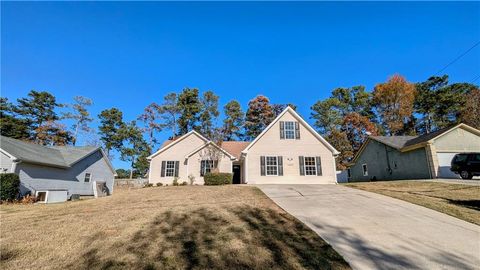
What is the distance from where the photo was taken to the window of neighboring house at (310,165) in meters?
17.9

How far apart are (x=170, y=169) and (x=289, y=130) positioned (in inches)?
404

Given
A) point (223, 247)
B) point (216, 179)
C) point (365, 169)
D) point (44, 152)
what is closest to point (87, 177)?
point (44, 152)

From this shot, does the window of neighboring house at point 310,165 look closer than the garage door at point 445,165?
No

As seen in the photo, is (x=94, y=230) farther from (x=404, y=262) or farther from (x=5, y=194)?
(x=5, y=194)

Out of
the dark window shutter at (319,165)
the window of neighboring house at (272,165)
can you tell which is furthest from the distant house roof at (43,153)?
the dark window shutter at (319,165)

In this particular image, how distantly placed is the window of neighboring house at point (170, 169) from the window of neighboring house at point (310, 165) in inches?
419

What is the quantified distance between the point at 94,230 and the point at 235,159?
13845 millimetres

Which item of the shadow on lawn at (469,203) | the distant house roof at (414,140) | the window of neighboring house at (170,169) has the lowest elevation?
Result: the shadow on lawn at (469,203)

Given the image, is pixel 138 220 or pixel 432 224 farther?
pixel 138 220

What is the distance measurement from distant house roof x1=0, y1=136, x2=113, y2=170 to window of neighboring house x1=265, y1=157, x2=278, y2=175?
15779 millimetres

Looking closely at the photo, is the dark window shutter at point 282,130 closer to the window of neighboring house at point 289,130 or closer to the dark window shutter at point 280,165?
the window of neighboring house at point 289,130

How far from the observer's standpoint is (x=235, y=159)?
19.6 meters

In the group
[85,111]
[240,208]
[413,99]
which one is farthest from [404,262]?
[85,111]

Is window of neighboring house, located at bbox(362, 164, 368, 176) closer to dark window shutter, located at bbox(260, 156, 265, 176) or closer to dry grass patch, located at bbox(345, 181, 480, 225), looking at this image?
dry grass patch, located at bbox(345, 181, 480, 225)
